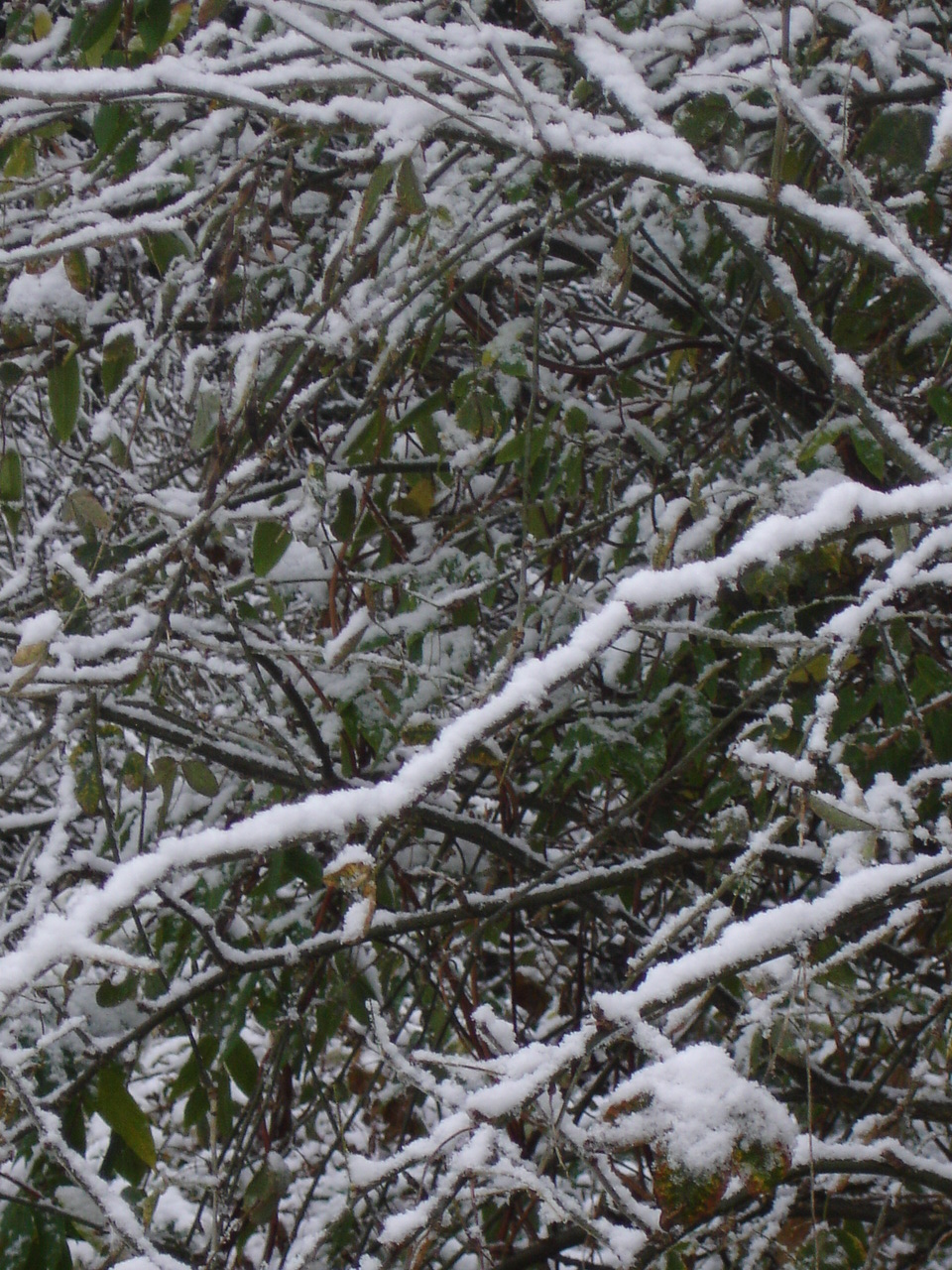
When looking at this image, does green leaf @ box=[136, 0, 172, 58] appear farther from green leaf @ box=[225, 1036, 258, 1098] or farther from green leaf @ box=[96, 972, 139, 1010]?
green leaf @ box=[225, 1036, 258, 1098]

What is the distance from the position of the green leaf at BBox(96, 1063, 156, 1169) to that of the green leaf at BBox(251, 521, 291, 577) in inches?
32.3

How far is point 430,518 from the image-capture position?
2.04 m

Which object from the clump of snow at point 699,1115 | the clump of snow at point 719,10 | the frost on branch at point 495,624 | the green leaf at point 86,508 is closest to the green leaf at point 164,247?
the frost on branch at point 495,624

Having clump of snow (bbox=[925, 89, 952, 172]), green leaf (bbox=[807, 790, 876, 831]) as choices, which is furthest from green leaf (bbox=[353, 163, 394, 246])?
green leaf (bbox=[807, 790, 876, 831])

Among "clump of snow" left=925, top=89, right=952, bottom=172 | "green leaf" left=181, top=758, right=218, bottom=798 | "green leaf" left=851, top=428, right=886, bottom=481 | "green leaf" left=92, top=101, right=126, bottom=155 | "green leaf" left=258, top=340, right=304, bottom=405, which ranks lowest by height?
"green leaf" left=181, top=758, right=218, bottom=798

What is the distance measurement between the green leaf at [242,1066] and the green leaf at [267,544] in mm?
784

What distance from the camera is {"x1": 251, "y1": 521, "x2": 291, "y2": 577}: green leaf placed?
1704mm

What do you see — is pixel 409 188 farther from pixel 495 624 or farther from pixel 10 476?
pixel 495 624

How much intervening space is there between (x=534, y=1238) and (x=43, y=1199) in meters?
0.89

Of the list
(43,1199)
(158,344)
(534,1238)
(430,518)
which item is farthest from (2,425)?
(534,1238)

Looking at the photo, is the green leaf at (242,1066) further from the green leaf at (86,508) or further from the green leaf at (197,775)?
the green leaf at (86,508)

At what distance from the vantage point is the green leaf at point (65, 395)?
1607 millimetres

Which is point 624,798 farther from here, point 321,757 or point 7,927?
point 7,927

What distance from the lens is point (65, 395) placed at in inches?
64.2
